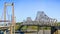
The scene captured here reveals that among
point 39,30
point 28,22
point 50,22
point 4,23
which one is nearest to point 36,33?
point 39,30

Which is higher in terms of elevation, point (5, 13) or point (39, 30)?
point (5, 13)

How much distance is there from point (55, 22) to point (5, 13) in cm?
516

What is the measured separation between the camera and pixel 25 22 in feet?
62.8

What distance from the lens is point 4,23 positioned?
504 inches

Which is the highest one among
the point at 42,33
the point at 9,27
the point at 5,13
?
the point at 5,13

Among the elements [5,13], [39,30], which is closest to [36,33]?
[39,30]

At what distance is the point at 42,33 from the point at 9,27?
12277 mm

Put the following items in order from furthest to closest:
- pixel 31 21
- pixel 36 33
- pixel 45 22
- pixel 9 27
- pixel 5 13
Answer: pixel 36 33 < pixel 31 21 < pixel 45 22 < pixel 5 13 < pixel 9 27

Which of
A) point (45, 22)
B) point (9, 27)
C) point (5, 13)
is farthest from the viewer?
point (45, 22)

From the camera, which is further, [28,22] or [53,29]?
[28,22]

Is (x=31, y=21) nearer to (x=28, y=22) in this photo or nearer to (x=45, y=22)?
(x=28, y=22)

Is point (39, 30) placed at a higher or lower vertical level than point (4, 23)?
lower

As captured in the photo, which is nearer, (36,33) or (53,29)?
(53,29)

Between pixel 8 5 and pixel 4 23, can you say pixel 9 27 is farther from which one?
pixel 8 5
